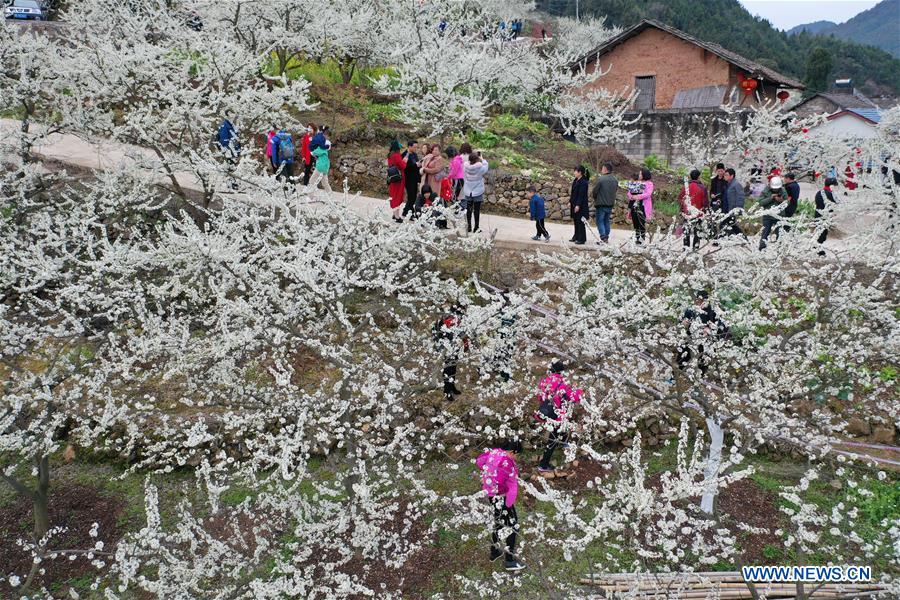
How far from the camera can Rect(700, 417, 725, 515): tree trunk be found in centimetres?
492

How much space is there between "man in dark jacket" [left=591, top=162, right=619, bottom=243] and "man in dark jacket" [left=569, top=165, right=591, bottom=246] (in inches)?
7.5

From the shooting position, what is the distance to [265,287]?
671cm

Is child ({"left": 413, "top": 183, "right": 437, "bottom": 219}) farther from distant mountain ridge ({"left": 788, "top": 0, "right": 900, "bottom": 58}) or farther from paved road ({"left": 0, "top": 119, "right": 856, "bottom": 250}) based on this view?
Answer: distant mountain ridge ({"left": 788, "top": 0, "right": 900, "bottom": 58})

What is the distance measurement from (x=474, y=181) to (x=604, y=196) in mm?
2369

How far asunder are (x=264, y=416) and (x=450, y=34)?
751 inches

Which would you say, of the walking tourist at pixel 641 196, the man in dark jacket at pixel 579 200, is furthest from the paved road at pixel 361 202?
the walking tourist at pixel 641 196

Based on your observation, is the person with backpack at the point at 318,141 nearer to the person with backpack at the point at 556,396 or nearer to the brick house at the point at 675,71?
the person with backpack at the point at 556,396

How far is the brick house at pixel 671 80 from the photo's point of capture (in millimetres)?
21703

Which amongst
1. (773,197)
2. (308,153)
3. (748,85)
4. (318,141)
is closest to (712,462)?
(773,197)

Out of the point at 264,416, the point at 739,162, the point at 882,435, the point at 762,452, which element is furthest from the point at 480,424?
the point at 739,162

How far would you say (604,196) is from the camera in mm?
10758

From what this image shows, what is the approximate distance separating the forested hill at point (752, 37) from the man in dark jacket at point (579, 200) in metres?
53.3

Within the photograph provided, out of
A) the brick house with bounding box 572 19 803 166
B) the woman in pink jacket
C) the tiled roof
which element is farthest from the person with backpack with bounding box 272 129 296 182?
the tiled roof

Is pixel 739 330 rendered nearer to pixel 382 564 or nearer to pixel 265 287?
pixel 382 564
